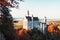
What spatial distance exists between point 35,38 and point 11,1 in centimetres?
1944

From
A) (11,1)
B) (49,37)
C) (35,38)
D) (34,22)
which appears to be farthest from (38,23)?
(11,1)

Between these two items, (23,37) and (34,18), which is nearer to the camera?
(23,37)

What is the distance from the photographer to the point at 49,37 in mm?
30000

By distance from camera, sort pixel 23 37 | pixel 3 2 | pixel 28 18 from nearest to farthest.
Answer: pixel 3 2 < pixel 23 37 < pixel 28 18

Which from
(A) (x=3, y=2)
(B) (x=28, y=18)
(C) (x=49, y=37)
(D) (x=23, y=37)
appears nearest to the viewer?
(A) (x=3, y=2)

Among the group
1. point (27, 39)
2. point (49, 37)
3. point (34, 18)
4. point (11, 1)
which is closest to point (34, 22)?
point (34, 18)

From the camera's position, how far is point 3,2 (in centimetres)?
778

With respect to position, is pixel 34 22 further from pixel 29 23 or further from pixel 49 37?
pixel 49 37

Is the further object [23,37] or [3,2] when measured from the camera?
[23,37]

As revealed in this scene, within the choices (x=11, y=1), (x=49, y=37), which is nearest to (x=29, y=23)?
(x=49, y=37)

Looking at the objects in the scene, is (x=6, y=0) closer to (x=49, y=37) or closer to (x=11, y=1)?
(x=11, y=1)

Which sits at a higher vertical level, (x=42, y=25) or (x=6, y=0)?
(x=6, y=0)

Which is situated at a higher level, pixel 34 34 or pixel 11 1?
pixel 11 1

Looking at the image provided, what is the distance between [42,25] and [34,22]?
1.65 meters
